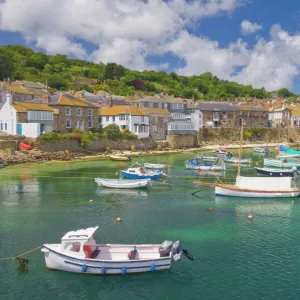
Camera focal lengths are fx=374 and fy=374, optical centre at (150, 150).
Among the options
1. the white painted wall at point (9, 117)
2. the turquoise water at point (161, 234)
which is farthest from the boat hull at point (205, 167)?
the white painted wall at point (9, 117)

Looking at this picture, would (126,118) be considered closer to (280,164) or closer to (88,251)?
(280,164)

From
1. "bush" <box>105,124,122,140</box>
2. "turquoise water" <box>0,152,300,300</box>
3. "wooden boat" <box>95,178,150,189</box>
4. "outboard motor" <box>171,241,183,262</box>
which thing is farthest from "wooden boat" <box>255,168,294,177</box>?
"outboard motor" <box>171,241,183,262</box>

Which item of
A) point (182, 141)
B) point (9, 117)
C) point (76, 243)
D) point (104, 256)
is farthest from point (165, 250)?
point (182, 141)

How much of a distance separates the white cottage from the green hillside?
53.0 metres

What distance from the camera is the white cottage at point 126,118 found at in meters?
80.8

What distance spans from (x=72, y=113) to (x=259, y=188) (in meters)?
45.2

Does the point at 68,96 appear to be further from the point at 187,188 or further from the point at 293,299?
the point at 293,299

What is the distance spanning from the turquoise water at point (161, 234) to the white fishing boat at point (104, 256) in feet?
1.31

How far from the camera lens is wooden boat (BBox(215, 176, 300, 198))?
37.4 m

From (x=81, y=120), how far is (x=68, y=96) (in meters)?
5.50

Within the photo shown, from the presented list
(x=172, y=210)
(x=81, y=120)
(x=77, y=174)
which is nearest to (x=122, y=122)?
(x=81, y=120)

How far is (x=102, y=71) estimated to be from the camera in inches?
6993

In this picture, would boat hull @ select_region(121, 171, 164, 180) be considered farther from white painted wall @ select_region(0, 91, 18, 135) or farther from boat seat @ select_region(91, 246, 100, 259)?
white painted wall @ select_region(0, 91, 18, 135)

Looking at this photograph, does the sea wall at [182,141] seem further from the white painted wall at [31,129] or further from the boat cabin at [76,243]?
the boat cabin at [76,243]
